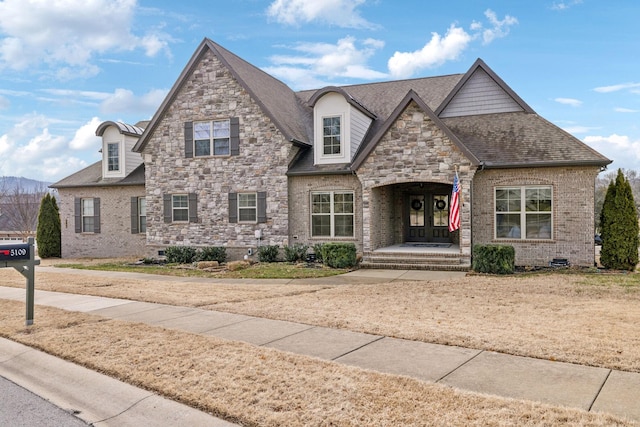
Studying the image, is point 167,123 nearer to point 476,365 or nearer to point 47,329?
point 47,329

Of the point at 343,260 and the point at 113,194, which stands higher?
the point at 113,194

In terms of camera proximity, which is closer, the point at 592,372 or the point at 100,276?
the point at 592,372

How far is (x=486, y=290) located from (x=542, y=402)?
6965mm

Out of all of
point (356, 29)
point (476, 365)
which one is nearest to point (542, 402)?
point (476, 365)

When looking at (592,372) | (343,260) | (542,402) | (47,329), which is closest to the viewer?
(542,402)

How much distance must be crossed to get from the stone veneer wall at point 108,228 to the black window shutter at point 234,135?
18.7ft

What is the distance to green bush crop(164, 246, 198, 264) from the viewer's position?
19.1 metres

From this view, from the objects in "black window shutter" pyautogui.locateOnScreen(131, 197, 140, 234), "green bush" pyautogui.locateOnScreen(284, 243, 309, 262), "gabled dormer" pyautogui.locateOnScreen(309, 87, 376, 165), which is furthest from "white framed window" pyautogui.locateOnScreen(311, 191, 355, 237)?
"black window shutter" pyautogui.locateOnScreen(131, 197, 140, 234)

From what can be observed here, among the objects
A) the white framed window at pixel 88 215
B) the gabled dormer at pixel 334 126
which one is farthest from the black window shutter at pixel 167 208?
the gabled dormer at pixel 334 126

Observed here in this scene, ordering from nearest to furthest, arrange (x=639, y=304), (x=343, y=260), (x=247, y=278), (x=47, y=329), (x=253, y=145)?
(x=47, y=329), (x=639, y=304), (x=247, y=278), (x=343, y=260), (x=253, y=145)

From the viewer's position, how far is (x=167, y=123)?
19750 mm

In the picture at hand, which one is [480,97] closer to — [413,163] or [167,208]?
[413,163]

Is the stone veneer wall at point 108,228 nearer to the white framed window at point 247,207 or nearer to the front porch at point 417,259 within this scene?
the white framed window at point 247,207

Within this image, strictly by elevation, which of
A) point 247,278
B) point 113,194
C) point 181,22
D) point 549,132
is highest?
point 181,22
